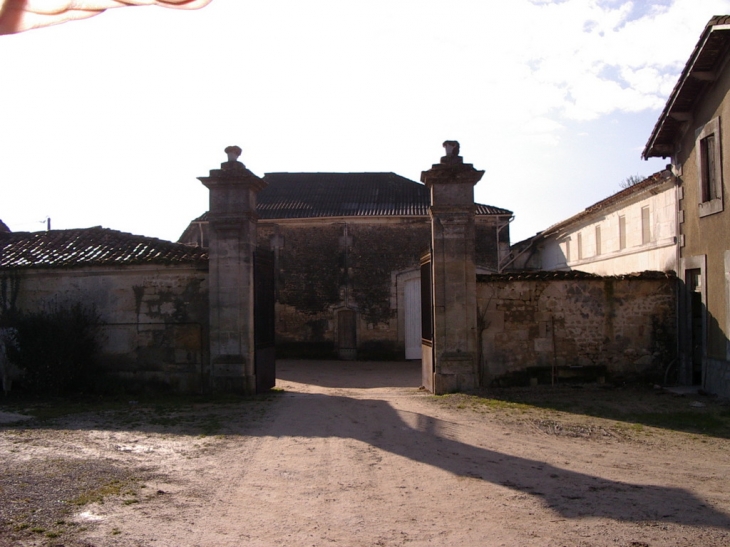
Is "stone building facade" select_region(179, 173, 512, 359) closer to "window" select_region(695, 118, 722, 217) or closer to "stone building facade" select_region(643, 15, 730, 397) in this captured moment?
"stone building facade" select_region(643, 15, 730, 397)

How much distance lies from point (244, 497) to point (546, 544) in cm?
246

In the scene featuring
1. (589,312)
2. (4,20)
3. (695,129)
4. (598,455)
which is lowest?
(598,455)

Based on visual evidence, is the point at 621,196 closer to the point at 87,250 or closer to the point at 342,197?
the point at 342,197

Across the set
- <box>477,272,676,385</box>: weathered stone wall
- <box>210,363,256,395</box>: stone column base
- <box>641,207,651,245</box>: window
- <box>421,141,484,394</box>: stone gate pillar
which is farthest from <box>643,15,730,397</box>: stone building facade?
<box>210,363,256,395</box>: stone column base

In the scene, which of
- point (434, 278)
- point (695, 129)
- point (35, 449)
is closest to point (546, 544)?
point (35, 449)

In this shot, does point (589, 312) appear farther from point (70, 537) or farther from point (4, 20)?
point (4, 20)

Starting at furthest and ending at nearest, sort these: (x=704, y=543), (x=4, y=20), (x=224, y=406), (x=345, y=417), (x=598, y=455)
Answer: (x=224, y=406) → (x=345, y=417) → (x=598, y=455) → (x=704, y=543) → (x=4, y=20)

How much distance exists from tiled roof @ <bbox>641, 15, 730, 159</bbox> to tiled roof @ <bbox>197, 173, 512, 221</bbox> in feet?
26.4

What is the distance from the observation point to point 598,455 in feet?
20.4

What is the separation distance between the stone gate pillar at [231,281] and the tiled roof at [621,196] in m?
8.08

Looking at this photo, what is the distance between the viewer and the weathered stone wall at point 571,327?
1023 cm

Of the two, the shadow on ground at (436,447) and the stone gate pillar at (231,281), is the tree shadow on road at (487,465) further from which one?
the stone gate pillar at (231,281)

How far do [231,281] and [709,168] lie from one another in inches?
337

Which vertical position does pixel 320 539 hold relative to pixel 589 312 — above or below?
below
